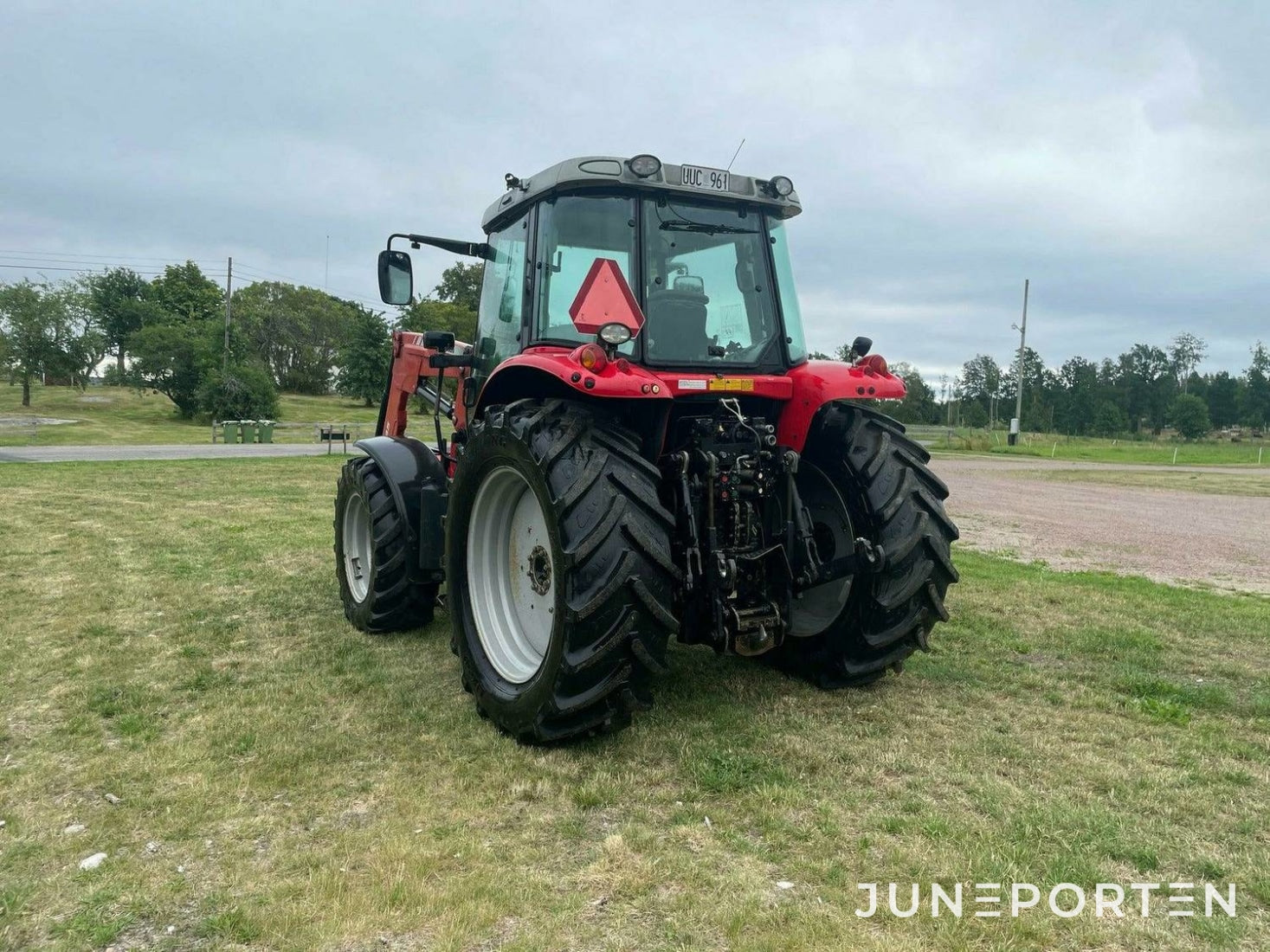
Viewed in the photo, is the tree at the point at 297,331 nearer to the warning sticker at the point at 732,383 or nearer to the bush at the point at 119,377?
the bush at the point at 119,377

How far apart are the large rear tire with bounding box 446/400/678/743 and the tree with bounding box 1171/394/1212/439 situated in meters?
71.4

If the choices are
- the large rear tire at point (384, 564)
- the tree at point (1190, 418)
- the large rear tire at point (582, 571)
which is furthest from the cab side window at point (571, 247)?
the tree at point (1190, 418)

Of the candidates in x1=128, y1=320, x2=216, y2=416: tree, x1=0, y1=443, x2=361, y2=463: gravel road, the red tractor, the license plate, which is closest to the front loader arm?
the red tractor

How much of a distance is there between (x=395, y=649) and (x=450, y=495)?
4.67 ft

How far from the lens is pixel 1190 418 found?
6372 cm

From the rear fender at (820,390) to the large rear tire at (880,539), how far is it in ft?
0.67

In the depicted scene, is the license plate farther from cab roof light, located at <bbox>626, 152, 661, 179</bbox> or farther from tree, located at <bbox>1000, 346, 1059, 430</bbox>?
tree, located at <bbox>1000, 346, 1059, 430</bbox>

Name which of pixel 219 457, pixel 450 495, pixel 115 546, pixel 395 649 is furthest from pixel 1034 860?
pixel 219 457

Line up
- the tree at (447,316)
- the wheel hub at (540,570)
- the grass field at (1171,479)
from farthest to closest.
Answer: the tree at (447,316)
the grass field at (1171,479)
the wheel hub at (540,570)

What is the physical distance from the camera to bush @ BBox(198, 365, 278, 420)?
132ft

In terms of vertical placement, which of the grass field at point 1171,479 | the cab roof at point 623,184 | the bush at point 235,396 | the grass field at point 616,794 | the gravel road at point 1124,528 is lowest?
the grass field at point 616,794

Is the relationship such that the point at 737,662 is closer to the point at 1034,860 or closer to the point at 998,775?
the point at 998,775

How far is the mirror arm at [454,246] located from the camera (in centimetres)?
539

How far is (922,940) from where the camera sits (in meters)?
2.38
